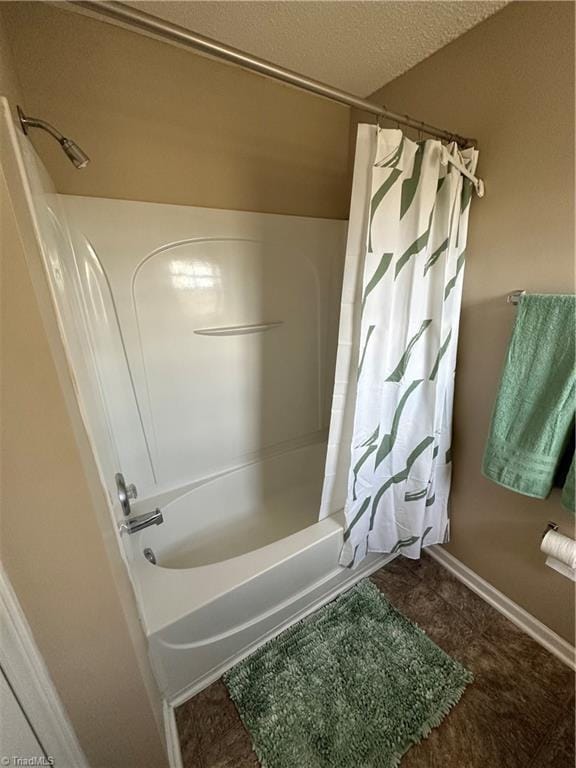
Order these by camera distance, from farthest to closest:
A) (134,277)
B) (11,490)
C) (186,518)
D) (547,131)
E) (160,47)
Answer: (186,518) → (134,277) → (160,47) → (547,131) → (11,490)

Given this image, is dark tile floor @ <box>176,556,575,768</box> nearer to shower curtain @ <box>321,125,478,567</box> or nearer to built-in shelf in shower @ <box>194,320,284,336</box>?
shower curtain @ <box>321,125,478,567</box>

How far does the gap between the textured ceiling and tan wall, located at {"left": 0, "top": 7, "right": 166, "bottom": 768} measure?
1.27 meters

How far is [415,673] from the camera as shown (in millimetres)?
1182

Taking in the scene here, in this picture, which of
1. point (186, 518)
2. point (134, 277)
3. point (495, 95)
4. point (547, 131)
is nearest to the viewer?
point (547, 131)

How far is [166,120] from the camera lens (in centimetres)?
133

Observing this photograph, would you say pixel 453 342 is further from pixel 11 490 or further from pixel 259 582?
pixel 11 490

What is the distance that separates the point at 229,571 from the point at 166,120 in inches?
73.4

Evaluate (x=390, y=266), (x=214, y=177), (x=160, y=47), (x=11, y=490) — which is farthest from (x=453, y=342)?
(x=160, y=47)

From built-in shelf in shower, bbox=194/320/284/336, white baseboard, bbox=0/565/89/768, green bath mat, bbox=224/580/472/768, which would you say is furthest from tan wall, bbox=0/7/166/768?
built-in shelf in shower, bbox=194/320/284/336

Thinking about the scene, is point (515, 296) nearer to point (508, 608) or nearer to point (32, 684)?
point (508, 608)

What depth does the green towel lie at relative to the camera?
978 millimetres

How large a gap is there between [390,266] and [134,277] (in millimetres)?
1085

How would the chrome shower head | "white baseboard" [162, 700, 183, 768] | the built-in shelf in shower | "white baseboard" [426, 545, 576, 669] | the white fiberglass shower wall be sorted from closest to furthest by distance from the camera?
1. the chrome shower head
2. "white baseboard" [162, 700, 183, 768]
3. "white baseboard" [426, 545, 576, 669]
4. the white fiberglass shower wall
5. the built-in shelf in shower

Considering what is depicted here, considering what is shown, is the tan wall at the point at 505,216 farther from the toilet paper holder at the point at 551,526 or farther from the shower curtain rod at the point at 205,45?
the shower curtain rod at the point at 205,45
